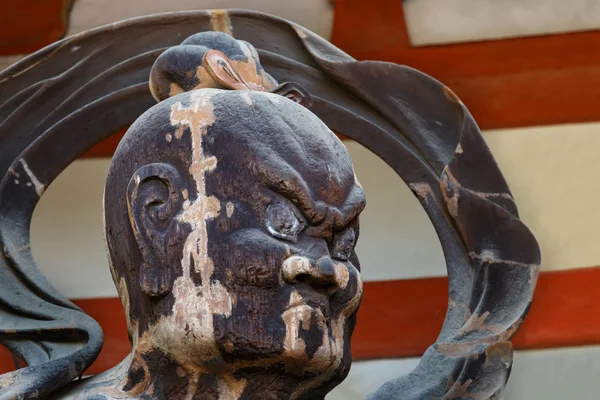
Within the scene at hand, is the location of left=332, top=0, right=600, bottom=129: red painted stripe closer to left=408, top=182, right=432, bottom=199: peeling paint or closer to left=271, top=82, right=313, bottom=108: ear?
left=408, top=182, right=432, bottom=199: peeling paint

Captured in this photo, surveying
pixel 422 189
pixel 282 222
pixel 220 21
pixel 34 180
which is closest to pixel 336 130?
pixel 422 189

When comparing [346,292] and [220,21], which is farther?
[220,21]

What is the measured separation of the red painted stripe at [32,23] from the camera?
11.0ft

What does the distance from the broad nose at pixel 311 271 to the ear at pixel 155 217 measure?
0.61ft

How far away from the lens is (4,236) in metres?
2.88

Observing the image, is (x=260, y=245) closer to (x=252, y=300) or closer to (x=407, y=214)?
(x=252, y=300)

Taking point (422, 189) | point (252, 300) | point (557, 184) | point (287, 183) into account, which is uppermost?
point (287, 183)

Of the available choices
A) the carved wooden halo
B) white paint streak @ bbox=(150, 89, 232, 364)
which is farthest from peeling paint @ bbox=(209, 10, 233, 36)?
white paint streak @ bbox=(150, 89, 232, 364)

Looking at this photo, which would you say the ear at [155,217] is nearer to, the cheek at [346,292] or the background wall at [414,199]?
the cheek at [346,292]

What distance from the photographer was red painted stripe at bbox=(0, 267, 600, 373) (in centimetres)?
312

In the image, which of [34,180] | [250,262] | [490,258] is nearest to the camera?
[250,262]

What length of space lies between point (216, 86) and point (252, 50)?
0.52 ft

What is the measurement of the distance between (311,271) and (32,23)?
1.31 metres

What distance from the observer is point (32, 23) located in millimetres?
3338
